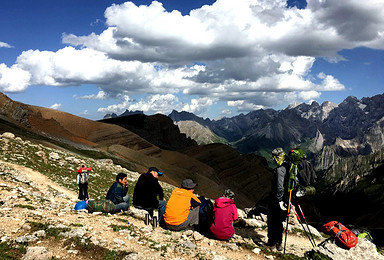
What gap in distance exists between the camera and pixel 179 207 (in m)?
11.2

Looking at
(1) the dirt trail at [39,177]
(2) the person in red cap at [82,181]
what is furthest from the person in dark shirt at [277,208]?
(1) the dirt trail at [39,177]

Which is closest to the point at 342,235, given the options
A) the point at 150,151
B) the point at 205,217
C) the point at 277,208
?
the point at 277,208

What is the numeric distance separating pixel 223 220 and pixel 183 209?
188 centimetres

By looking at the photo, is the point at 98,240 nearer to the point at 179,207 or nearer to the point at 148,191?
the point at 179,207

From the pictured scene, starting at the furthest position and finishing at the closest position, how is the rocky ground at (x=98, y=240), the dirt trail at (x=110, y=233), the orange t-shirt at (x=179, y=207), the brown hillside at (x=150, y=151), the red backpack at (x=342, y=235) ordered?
the brown hillside at (x=150, y=151), the orange t-shirt at (x=179, y=207), the red backpack at (x=342, y=235), the dirt trail at (x=110, y=233), the rocky ground at (x=98, y=240)

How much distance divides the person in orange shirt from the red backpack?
5.94m

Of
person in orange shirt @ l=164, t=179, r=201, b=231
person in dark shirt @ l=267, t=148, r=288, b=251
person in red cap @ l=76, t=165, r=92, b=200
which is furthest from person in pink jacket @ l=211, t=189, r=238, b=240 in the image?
person in red cap @ l=76, t=165, r=92, b=200

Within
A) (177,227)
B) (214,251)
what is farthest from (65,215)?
(214,251)

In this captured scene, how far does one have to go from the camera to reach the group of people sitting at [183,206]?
10969 mm

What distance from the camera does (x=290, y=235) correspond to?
15.7 meters

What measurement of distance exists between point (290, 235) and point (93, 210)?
12.2 meters

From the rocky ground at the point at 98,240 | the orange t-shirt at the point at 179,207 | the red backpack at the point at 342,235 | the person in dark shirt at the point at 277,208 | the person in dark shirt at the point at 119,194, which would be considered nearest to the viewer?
the rocky ground at the point at 98,240

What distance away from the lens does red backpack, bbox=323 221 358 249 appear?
10.3 metres

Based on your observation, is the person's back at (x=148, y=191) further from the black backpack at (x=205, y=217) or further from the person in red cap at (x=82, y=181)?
the person in red cap at (x=82, y=181)
